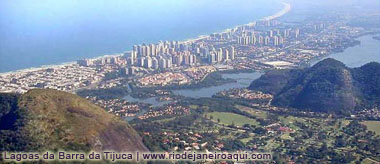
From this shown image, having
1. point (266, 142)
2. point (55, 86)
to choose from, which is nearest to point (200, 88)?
point (55, 86)

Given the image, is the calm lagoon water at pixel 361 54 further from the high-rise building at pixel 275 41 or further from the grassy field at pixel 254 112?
the grassy field at pixel 254 112

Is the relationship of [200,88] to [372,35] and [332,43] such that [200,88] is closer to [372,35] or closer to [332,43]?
[332,43]

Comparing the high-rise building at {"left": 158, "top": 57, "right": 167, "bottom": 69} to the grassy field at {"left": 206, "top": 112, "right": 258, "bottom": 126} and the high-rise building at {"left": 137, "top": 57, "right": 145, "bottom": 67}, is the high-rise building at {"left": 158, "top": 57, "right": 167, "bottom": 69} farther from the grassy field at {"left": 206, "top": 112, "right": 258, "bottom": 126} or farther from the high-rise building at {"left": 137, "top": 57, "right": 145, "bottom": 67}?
the grassy field at {"left": 206, "top": 112, "right": 258, "bottom": 126}

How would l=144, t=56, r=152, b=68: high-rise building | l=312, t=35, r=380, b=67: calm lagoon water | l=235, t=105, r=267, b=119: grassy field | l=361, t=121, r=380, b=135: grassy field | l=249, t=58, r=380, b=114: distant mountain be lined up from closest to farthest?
l=361, t=121, r=380, b=135: grassy field < l=235, t=105, r=267, b=119: grassy field < l=249, t=58, r=380, b=114: distant mountain < l=144, t=56, r=152, b=68: high-rise building < l=312, t=35, r=380, b=67: calm lagoon water

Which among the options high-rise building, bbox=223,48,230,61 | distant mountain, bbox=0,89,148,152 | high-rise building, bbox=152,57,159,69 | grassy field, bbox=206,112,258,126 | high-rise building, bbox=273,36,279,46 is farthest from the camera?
high-rise building, bbox=273,36,279,46

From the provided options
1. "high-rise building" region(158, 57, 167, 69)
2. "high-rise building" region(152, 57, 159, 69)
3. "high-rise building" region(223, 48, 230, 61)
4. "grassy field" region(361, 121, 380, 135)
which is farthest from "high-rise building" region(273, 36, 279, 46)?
"grassy field" region(361, 121, 380, 135)

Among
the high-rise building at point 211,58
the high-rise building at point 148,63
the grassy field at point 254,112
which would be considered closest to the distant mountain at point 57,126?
the grassy field at point 254,112
